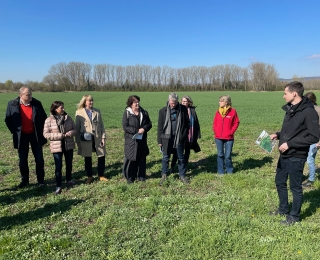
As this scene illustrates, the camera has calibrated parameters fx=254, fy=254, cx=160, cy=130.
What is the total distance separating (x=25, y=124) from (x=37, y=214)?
2.27 metres

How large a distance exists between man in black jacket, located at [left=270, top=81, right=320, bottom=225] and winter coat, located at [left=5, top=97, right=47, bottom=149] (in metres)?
5.30

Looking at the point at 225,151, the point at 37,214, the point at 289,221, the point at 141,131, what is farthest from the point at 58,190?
the point at 289,221

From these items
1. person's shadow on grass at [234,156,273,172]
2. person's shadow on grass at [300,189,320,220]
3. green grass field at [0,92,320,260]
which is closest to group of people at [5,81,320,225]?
green grass field at [0,92,320,260]

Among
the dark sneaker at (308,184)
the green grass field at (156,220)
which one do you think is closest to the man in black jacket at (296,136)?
the green grass field at (156,220)

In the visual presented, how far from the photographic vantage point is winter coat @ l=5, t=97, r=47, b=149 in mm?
5863

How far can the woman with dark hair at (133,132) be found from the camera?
6230mm

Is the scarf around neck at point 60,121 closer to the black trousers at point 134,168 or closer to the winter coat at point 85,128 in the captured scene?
the winter coat at point 85,128

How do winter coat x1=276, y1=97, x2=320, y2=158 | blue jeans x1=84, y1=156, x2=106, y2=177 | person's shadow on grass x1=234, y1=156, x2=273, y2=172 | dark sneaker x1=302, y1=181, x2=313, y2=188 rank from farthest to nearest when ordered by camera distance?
person's shadow on grass x1=234, y1=156, x2=273, y2=172 < blue jeans x1=84, y1=156, x2=106, y2=177 < dark sneaker x1=302, y1=181, x2=313, y2=188 < winter coat x1=276, y1=97, x2=320, y2=158

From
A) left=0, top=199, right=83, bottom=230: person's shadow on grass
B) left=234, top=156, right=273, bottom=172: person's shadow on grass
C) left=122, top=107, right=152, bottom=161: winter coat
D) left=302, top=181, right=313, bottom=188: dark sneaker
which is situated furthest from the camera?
left=234, top=156, right=273, bottom=172: person's shadow on grass

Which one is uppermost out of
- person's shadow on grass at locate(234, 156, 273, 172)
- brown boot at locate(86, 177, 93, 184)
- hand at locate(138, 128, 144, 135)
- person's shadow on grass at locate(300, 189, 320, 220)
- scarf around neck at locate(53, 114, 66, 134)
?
scarf around neck at locate(53, 114, 66, 134)

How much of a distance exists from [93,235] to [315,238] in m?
3.38

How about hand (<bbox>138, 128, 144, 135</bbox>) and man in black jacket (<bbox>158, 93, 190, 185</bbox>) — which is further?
man in black jacket (<bbox>158, 93, 190, 185</bbox>)

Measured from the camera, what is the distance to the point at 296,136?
4055 millimetres

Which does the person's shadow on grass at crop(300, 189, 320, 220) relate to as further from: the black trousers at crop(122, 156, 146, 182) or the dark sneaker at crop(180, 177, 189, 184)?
the black trousers at crop(122, 156, 146, 182)
